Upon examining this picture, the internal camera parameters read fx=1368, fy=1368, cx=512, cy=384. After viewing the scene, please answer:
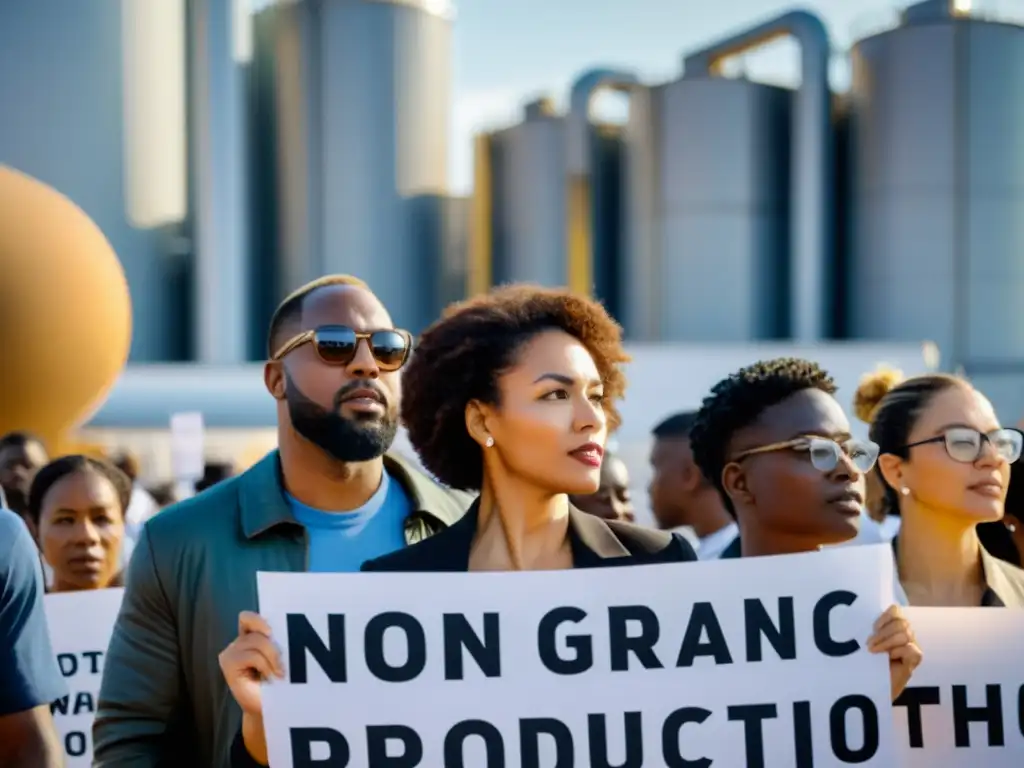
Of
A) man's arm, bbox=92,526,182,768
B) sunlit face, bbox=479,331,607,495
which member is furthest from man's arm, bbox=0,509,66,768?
sunlit face, bbox=479,331,607,495

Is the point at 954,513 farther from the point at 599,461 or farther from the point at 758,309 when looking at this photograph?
the point at 758,309

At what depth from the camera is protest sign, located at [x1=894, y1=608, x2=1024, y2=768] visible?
9.98ft

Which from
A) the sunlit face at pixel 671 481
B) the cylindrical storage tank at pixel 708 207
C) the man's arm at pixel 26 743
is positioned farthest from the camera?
the cylindrical storage tank at pixel 708 207

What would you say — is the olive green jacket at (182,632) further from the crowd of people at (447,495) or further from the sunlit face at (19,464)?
the sunlit face at (19,464)

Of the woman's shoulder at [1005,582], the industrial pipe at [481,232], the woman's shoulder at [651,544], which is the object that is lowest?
the woman's shoulder at [1005,582]

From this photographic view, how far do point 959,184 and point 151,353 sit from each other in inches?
494

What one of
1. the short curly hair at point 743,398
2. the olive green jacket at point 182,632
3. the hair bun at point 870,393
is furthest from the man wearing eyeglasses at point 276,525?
the hair bun at point 870,393

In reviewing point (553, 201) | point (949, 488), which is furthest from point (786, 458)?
point (553, 201)

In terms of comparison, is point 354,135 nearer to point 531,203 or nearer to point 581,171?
point 531,203

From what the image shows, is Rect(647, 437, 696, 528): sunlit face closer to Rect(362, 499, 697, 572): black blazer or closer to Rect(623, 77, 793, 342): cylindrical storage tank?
Rect(362, 499, 697, 572): black blazer

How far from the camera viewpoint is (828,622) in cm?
279

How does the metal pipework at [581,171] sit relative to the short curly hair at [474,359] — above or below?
above

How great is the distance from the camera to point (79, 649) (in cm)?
389

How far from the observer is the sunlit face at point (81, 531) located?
4.43m
